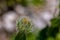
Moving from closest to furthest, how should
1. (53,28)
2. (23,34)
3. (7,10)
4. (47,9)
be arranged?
(23,34) → (53,28) → (47,9) → (7,10)

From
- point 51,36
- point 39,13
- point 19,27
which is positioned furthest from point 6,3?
point 19,27

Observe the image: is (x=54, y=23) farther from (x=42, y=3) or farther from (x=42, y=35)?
(x=42, y=3)

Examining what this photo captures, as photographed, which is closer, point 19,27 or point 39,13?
point 19,27

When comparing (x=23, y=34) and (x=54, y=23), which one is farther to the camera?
(x=54, y=23)

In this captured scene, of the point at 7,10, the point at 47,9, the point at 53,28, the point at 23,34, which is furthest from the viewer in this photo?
the point at 7,10

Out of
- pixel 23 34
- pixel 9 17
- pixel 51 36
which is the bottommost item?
pixel 9 17

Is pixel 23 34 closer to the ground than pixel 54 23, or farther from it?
farther from it

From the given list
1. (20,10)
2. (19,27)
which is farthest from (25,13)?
(19,27)

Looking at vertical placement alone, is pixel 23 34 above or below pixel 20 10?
above

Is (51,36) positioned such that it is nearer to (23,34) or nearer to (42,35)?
(42,35)
